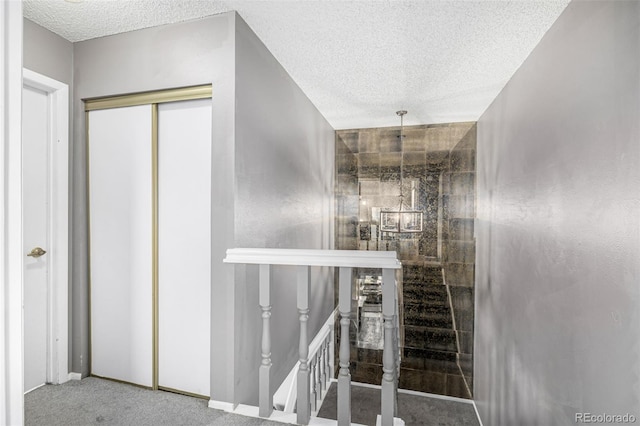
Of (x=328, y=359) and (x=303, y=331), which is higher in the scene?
(x=303, y=331)

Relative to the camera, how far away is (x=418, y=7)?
5.91 ft

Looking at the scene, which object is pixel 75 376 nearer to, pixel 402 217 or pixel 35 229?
pixel 35 229

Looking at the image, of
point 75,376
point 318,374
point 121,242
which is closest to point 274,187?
point 121,242

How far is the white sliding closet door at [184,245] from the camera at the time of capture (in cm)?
187

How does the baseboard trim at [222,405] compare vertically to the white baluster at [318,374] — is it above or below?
above

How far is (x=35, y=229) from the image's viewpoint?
1.91m

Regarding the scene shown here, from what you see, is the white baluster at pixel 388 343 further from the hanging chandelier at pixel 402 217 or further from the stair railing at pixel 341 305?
the hanging chandelier at pixel 402 217

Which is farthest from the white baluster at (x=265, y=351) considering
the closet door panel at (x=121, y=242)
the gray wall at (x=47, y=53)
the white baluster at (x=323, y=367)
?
the white baluster at (x=323, y=367)

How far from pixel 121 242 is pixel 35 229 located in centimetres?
47

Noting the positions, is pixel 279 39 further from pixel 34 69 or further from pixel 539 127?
pixel 539 127

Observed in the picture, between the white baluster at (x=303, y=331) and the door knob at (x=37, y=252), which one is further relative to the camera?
the door knob at (x=37, y=252)

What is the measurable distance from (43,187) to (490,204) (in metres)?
3.65

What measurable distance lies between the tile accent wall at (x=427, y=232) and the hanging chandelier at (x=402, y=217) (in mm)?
66

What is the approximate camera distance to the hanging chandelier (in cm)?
414
